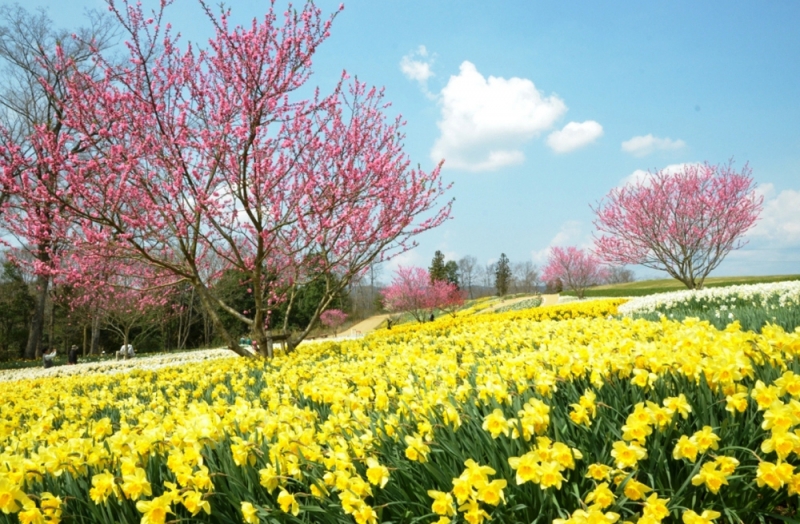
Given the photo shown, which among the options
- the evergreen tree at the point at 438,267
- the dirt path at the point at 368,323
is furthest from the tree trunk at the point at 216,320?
the evergreen tree at the point at 438,267

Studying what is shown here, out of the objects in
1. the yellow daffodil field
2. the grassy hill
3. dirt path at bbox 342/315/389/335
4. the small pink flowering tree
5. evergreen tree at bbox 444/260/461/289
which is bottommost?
dirt path at bbox 342/315/389/335

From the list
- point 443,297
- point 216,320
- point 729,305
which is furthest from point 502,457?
point 443,297

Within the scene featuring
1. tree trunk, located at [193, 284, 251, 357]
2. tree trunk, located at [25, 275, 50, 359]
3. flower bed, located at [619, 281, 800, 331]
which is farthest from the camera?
tree trunk, located at [25, 275, 50, 359]

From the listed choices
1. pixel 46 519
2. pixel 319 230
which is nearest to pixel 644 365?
pixel 46 519

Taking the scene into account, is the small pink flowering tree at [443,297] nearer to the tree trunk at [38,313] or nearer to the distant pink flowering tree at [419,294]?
the distant pink flowering tree at [419,294]

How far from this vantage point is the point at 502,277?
63969mm

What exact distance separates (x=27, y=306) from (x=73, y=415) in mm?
29300

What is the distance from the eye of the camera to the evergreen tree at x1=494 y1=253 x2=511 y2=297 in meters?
63.7

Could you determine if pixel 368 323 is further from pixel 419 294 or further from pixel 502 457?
pixel 502 457

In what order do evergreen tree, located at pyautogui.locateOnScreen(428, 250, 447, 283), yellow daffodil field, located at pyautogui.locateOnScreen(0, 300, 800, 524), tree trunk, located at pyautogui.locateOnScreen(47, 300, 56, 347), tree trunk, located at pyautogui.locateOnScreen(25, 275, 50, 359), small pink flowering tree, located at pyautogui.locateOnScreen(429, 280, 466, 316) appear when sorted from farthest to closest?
evergreen tree, located at pyautogui.locateOnScreen(428, 250, 447, 283)
small pink flowering tree, located at pyautogui.locateOnScreen(429, 280, 466, 316)
tree trunk, located at pyautogui.locateOnScreen(47, 300, 56, 347)
tree trunk, located at pyautogui.locateOnScreen(25, 275, 50, 359)
yellow daffodil field, located at pyautogui.locateOnScreen(0, 300, 800, 524)

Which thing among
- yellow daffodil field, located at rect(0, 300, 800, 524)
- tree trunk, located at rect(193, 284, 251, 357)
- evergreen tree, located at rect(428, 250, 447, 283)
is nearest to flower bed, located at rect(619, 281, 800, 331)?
yellow daffodil field, located at rect(0, 300, 800, 524)

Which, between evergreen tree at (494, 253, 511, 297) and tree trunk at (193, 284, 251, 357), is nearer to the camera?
tree trunk at (193, 284, 251, 357)

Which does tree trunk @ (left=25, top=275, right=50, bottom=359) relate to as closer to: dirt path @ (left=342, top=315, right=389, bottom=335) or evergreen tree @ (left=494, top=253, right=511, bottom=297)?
dirt path @ (left=342, top=315, right=389, bottom=335)

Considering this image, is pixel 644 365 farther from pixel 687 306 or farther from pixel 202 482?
pixel 687 306
